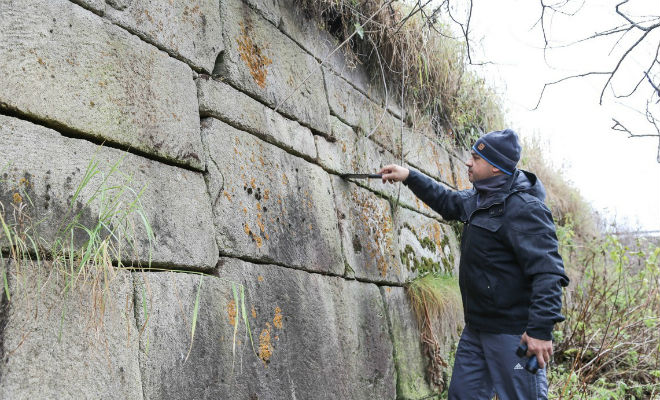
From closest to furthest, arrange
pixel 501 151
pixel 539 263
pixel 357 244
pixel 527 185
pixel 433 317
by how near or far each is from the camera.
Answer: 1. pixel 539 263
2. pixel 527 185
3. pixel 501 151
4. pixel 357 244
5. pixel 433 317

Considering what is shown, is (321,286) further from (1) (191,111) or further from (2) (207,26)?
(2) (207,26)

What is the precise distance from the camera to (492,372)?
2.96m

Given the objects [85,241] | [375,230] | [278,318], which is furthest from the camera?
[375,230]

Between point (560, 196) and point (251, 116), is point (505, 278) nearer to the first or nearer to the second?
point (251, 116)

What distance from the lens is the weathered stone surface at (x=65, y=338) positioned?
59.0 inches

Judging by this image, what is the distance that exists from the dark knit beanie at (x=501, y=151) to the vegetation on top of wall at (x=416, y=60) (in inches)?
24.8

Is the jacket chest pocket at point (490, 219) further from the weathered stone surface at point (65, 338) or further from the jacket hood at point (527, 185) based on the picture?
the weathered stone surface at point (65, 338)

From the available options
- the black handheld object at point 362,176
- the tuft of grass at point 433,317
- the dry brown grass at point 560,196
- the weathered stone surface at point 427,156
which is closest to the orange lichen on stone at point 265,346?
the black handheld object at point 362,176

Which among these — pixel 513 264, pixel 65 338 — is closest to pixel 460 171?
pixel 513 264

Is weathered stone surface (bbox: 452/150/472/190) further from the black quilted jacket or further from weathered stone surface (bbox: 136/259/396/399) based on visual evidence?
weathered stone surface (bbox: 136/259/396/399)

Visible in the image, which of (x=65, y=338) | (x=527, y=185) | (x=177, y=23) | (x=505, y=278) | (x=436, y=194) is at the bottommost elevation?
(x=65, y=338)

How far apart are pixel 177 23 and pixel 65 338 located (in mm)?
1358

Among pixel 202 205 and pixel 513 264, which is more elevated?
pixel 202 205

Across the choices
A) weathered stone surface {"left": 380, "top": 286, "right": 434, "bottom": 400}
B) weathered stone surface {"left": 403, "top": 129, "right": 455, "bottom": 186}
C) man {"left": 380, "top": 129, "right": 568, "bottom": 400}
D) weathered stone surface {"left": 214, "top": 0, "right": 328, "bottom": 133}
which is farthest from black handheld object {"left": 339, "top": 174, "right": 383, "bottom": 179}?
weathered stone surface {"left": 403, "top": 129, "right": 455, "bottom": 186}
